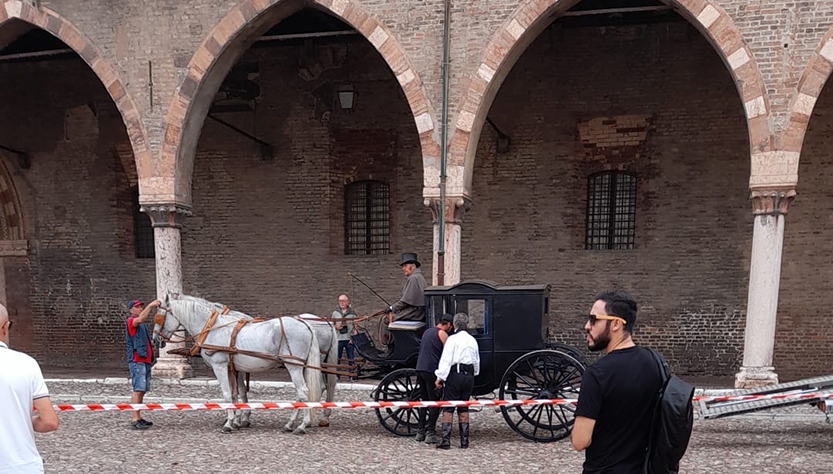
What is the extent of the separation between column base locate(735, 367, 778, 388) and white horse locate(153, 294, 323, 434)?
6146 mm

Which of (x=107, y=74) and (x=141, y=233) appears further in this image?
(x=141, y=233)

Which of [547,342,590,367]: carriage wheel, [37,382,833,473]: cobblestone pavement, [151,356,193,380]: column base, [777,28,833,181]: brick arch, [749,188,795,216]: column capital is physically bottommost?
[151,356,193,380]: column base

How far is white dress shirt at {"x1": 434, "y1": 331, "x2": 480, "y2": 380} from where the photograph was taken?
6.00 meters

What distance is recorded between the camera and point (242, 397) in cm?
750

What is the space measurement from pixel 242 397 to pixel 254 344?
2.84ft

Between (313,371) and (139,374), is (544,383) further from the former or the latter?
(139,374)

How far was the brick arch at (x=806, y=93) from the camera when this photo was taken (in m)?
8.14

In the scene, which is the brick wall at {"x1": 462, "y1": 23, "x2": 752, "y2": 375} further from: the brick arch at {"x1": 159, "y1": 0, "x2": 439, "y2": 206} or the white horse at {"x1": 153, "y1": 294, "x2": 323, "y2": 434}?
the white horse at {"x1": 153, "y1": 294, "x2": 323, "y2": 434}

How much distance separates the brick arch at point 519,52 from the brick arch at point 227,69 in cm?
51

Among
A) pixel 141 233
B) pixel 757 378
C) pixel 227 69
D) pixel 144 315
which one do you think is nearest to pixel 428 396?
pixel 144 315

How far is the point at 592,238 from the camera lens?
42.0 feet

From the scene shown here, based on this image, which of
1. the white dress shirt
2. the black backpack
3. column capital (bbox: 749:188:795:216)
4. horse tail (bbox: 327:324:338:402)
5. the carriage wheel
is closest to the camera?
the black backpack

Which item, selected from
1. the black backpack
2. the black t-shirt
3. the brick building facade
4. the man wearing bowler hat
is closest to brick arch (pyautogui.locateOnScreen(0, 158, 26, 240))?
the brick building facade

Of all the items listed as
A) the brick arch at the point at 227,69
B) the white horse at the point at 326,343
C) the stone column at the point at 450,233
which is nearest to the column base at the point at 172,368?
the brick arch at the point at 227,69
